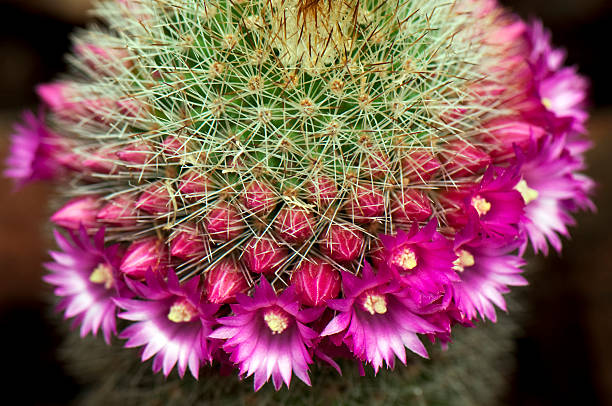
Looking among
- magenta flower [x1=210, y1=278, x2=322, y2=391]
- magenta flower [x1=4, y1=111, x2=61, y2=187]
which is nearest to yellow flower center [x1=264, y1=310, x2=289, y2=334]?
magenta flower [x1=210, y1=278, x2=322, y2=391]

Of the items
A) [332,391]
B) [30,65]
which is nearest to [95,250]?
[332,391]

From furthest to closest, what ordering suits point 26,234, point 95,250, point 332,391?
1. point 26,234
2. point 332,391
3. point 95,250

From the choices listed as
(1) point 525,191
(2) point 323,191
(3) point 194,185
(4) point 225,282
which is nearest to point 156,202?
(3) point 194,185

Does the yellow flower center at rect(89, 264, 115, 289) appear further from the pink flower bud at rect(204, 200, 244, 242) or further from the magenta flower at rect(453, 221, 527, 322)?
the magenta flower at rect(453, 221, 527, 322)

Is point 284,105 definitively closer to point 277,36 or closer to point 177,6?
point 277,36

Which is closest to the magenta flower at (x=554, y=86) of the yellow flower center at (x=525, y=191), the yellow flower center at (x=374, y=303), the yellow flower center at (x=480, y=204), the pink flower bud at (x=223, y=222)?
the yellow flower center at (x=525, y=191)

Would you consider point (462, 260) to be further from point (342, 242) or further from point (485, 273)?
point (342, 242)
